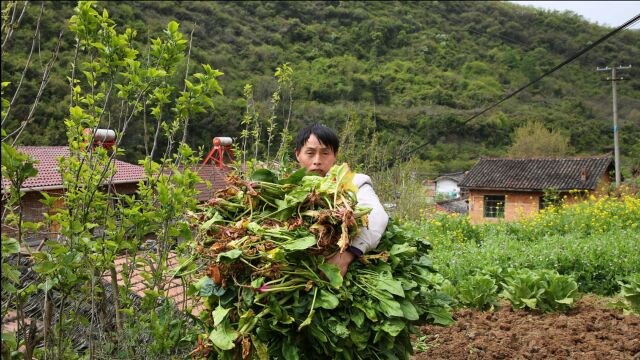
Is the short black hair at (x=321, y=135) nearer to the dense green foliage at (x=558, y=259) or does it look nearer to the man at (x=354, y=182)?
the man at (x=354, y=182)

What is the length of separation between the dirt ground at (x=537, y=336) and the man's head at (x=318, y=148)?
1.81 meters

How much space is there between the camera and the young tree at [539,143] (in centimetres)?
3891

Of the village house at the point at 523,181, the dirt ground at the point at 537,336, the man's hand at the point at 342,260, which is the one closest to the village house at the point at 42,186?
the man's hand at the point at 342,260

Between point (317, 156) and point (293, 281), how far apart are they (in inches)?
38.5

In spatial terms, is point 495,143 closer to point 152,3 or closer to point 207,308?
point 152,3

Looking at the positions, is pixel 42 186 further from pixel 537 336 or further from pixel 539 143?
pixel 539 143

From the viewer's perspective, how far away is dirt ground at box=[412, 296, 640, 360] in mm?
3361

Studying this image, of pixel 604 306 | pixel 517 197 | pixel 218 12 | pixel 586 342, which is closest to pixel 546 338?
pixel 586 342

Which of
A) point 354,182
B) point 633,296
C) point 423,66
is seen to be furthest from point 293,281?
point 423,66

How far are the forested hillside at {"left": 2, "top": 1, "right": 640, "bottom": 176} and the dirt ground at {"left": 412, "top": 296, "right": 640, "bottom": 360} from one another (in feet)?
75.2

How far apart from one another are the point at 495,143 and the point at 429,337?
4552 centimetres

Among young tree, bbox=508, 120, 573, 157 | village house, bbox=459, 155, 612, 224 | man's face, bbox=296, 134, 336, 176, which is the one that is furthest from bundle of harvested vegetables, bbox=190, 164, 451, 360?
young tree, bbox=508, 120, 573, 157

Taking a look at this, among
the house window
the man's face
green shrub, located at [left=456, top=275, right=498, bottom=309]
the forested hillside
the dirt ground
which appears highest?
the forested hillside

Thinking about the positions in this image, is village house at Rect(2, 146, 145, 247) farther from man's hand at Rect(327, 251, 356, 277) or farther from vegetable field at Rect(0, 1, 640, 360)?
man's hand at Rect(327, 251, 356, 277)
